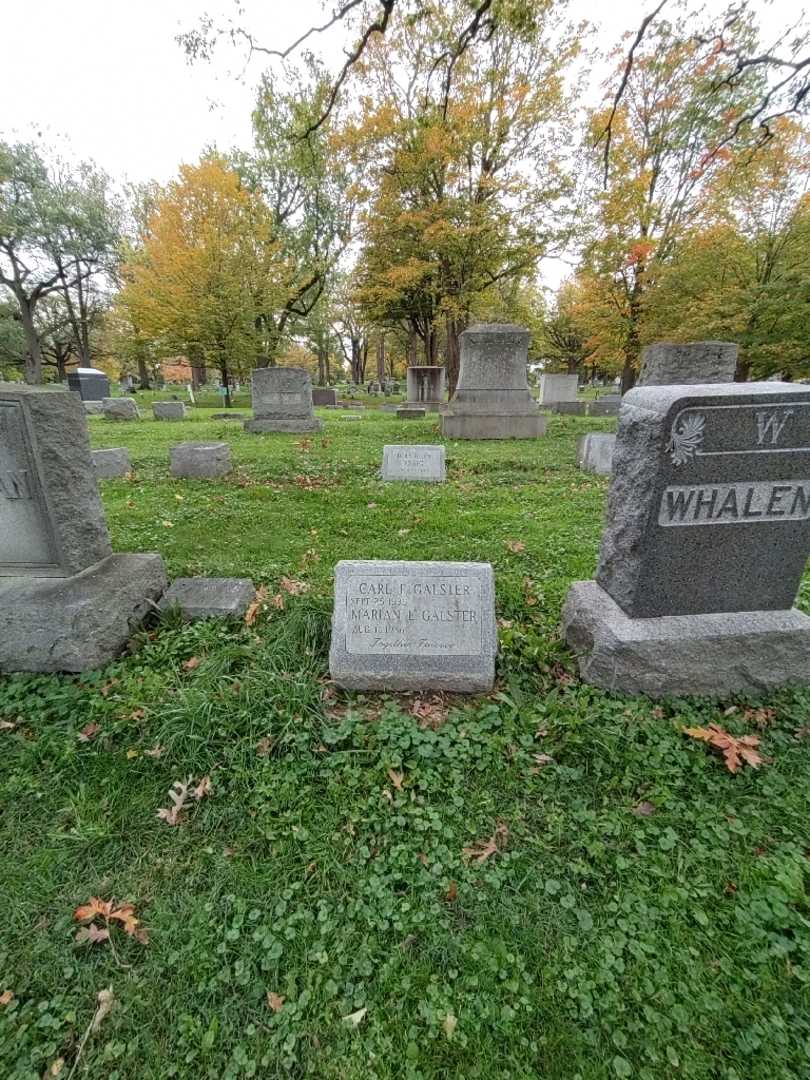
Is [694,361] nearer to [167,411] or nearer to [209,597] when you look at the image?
[209,597]

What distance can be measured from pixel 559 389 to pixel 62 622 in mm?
23411

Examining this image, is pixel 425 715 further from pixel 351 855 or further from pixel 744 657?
pixel 744 657

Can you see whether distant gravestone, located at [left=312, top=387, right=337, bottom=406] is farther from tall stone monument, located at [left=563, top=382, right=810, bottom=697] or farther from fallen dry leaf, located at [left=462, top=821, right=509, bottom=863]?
fallen dry leaf, located at [left=462, top=821, right=509, bottom=863]

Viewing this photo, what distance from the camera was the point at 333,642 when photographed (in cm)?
274

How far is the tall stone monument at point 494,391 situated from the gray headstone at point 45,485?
9016 mm

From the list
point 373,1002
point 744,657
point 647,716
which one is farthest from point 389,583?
point 744,657

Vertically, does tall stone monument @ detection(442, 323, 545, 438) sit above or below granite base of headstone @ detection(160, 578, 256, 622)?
above

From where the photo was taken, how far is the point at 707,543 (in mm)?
2611

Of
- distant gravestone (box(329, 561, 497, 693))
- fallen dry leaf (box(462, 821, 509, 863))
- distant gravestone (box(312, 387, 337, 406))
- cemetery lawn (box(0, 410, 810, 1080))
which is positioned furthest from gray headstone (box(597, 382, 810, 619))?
distant gravestone (box(312, 387, 337, 406))

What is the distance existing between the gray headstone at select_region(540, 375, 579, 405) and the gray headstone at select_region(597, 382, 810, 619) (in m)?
21.3

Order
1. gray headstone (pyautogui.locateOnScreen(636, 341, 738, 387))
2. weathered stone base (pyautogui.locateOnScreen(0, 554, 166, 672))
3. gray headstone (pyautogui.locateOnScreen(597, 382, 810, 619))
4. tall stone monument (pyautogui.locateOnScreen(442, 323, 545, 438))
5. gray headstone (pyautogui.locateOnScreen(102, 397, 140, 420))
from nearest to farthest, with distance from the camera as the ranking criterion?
gray headstone (pyautogui.locateOnScreen(597, 382, 810, 619))
weathered stone base (pyautogui.locateOnScreen(0, 554, 166, 672))
gray headstone (pyautogui.locateOnScreen(636, 341, 738, 387))
tall stone monument (pyautogui.locateOnScreen(442, 323, 545, 438))
gray headstone (pyautogui.locateOnScreen(102, 397, 140, 420))

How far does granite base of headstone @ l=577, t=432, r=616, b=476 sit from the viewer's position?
7.44 m

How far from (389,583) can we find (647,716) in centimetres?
158

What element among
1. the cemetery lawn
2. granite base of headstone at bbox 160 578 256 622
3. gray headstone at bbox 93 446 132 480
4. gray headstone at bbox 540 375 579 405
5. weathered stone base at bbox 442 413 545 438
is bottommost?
the cemetery lawn
